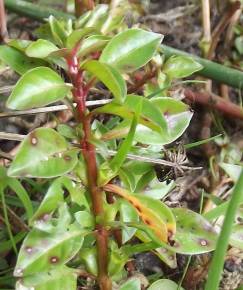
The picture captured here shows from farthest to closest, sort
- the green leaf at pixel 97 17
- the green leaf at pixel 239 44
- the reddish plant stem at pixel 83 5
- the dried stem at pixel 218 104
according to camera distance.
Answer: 1. the green leaf at pixel 239 44
2. the dried stem at pixel 218 104
3. the reddish plant stem at pixel 83 5
4. the green leaf at pixel 97 17

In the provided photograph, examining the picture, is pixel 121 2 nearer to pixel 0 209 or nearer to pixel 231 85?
pixel 231 85

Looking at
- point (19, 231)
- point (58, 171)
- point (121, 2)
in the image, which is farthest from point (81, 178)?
point (121, 2)

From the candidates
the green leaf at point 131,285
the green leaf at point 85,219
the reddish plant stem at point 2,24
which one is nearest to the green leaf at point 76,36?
the green leaf at point 85,219

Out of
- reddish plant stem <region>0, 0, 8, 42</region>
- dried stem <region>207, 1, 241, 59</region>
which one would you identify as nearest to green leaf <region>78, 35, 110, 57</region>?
reddish plant stem <region>0, 0, 8, 42</region>

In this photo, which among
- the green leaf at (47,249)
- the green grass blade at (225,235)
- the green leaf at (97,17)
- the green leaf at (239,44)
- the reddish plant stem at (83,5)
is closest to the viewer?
the green grass blade at (225,235)

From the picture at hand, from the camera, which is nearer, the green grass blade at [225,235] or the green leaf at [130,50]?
the green grass blade at [225,235]

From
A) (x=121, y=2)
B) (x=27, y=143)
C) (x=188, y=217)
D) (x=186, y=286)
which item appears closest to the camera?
(x=27, y=143)

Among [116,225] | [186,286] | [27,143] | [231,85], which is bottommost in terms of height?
[186,286]

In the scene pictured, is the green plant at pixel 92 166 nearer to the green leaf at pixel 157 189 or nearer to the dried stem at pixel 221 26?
the green leaf at pixel 157 189
